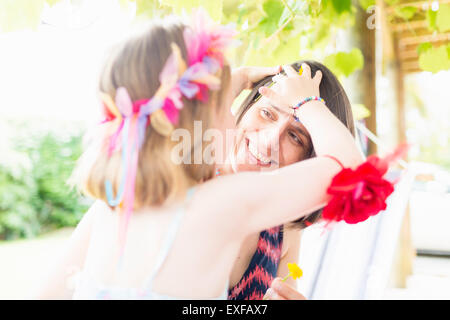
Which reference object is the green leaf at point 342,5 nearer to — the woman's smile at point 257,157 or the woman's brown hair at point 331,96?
the woman's brown hair at point 331,96

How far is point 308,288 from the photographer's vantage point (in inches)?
70.4

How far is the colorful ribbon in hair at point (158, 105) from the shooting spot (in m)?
0.61

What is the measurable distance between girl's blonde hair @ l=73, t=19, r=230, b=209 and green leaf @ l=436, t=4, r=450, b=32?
851 millimetres

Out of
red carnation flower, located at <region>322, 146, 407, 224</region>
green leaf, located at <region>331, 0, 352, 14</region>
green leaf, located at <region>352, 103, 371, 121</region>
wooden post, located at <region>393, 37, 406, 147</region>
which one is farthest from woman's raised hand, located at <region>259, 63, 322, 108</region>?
wooden post, located at <region>393, 37, 406, 147</region>

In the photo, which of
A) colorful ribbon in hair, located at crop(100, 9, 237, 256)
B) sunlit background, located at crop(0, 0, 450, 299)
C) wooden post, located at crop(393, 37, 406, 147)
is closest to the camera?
colorful ribbon in hair, located at crop(100, 9, 237, 256)

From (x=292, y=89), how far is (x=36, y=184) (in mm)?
4263

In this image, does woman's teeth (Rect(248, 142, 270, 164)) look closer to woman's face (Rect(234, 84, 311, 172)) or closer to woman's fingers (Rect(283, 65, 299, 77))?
woman's face (Rect(234, 84, 311, 172))

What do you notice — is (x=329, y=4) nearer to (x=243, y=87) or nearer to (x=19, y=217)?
(x=243, y=87)

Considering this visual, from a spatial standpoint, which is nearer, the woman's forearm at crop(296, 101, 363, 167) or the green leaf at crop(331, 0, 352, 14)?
the woman's forearm at crop(296, 101, 363, 167)

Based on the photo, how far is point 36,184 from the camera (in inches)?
178

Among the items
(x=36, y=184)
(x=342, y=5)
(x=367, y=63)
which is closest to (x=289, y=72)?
(x=342, y=5)

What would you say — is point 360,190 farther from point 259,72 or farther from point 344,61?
point 344,61

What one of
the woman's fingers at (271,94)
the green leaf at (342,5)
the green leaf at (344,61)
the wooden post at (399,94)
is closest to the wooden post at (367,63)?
the green leaf at (344,61)

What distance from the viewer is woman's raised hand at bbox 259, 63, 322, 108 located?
0.83 m
